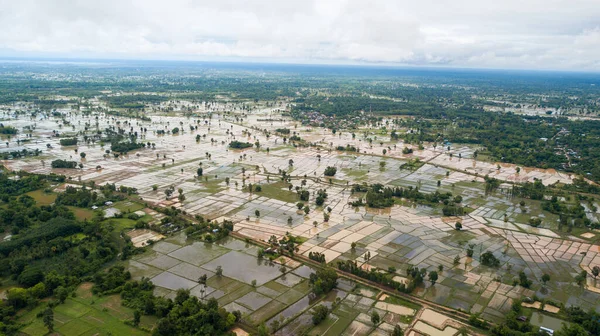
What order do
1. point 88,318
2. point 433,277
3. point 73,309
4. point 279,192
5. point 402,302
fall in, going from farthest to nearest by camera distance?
point 279,192 → point 433,277 → point 402,302 → point 73,309 → point 88,318

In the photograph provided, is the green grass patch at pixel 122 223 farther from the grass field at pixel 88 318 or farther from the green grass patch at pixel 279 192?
the green grass patch at pixel 279 192

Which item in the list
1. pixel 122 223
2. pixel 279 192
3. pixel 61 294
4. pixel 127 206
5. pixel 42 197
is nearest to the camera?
pixel 61 294

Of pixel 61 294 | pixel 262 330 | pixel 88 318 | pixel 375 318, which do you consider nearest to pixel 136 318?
pixel 88 318

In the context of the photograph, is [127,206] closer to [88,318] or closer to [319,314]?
[88,318]

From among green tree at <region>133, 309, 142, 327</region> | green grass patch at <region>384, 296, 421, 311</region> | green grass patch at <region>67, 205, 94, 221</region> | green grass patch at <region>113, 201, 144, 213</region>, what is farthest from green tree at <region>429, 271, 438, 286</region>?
green grass patch at <region>67, 205, 94, 221</region>

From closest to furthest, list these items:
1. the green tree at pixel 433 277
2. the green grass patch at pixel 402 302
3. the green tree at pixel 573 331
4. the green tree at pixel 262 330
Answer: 1. the green tree at pixel 573 331
2. the green tree at pixel 262 330
3. the green grass patch at pixel 402 302
4. the green tree at pixel 433 277

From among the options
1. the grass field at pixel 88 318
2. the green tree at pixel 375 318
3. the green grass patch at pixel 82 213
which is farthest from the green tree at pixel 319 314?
the green grass patch at pixel 82 213

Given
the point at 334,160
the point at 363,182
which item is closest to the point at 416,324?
the point at 363,182

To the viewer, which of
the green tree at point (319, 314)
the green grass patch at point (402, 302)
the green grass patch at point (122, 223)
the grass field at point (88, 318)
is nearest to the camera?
the grass field at point (88, 318)

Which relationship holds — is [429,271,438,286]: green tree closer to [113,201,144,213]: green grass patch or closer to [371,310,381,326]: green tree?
[371,310,381,326]: green tree
